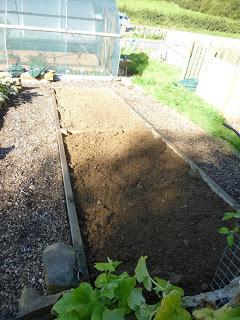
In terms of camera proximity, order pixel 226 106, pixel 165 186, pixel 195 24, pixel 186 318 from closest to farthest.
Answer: pixel 186 318, pixel 165 186, pixel 226 106, pixel 195 24

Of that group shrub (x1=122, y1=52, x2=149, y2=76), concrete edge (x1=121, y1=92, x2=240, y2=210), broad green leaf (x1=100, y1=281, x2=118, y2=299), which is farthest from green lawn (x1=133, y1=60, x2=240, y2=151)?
broad green leaf (x1=100, y1=281, x2=118, y2=299)

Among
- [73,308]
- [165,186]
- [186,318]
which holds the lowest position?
[165,186]

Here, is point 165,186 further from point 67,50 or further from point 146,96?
point 67,50

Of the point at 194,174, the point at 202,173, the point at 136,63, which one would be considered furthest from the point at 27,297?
the point at 136,63

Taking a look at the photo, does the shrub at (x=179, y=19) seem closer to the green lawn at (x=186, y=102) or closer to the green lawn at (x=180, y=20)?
the green lawn at (x=180, y=20)

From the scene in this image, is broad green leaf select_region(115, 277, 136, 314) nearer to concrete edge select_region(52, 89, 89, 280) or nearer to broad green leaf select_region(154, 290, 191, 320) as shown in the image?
broad green leaf select_region(154, 290, 191, 320)

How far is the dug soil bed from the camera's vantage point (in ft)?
9.74

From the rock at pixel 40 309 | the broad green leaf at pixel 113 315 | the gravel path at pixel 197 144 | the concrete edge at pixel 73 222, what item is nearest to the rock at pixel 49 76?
the gravel path at pixel 197 144

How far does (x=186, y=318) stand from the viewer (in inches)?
48.6

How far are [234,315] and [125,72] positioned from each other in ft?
36.8

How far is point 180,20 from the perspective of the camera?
3250cm

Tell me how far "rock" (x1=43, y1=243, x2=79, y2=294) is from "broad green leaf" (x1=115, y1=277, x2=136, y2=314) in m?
1.16

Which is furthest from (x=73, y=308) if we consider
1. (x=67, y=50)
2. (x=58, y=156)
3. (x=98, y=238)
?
(x=67, y=50)

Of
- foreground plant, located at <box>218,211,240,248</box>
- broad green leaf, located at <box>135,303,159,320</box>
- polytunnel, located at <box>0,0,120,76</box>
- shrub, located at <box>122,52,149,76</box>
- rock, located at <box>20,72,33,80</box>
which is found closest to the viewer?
broad green leaf, located at <box>135,303,159,320</box>
